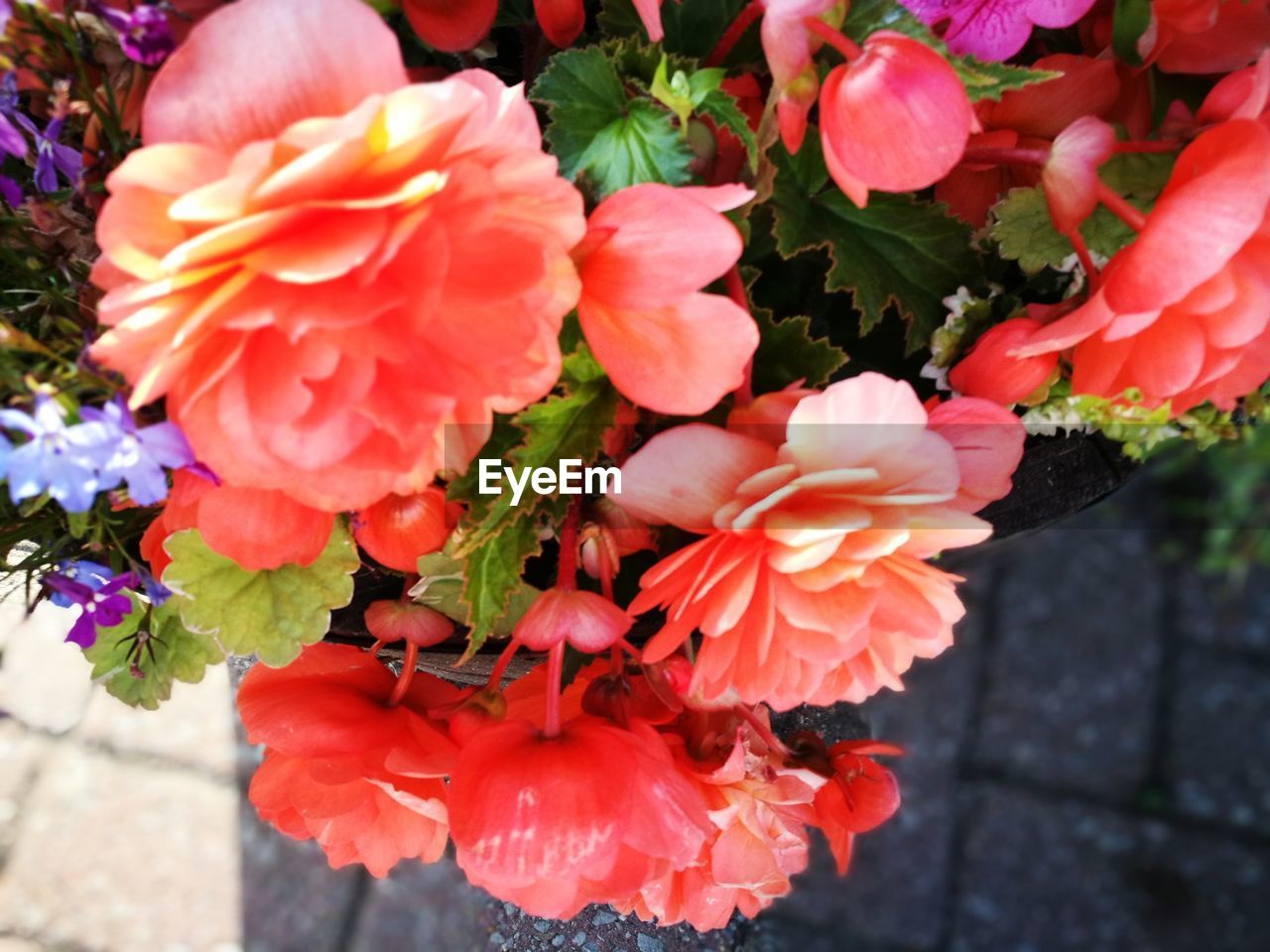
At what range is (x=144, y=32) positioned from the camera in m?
0.32

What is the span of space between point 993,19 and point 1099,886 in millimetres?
1195

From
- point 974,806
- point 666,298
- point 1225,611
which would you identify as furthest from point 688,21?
point 1225,611

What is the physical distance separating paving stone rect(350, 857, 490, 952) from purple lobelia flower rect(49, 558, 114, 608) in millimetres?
1003

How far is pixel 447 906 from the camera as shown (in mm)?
1400

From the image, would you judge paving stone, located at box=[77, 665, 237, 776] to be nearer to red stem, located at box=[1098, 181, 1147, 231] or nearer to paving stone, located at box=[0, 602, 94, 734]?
paving stone, located at box=[0, 602, 94, 734]

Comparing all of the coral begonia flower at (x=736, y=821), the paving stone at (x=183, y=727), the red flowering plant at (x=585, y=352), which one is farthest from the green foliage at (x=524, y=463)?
the paving stone at (x=183, y=727)

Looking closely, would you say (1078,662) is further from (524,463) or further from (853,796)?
(524,463)

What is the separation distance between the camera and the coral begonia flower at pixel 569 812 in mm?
414

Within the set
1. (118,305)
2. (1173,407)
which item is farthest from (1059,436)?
(118,305)

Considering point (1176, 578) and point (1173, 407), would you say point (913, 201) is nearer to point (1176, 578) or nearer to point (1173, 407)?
point (1173, 407)

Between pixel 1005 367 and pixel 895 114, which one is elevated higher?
pixel 895 114

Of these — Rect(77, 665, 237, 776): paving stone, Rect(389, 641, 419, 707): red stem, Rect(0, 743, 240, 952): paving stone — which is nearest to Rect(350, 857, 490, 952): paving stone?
Rect(0, 743, 240, 952): paving stone

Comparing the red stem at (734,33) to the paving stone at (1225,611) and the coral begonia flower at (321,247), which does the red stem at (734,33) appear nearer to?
the coral begonia flower at (321,247)

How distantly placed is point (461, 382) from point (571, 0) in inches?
6.8
